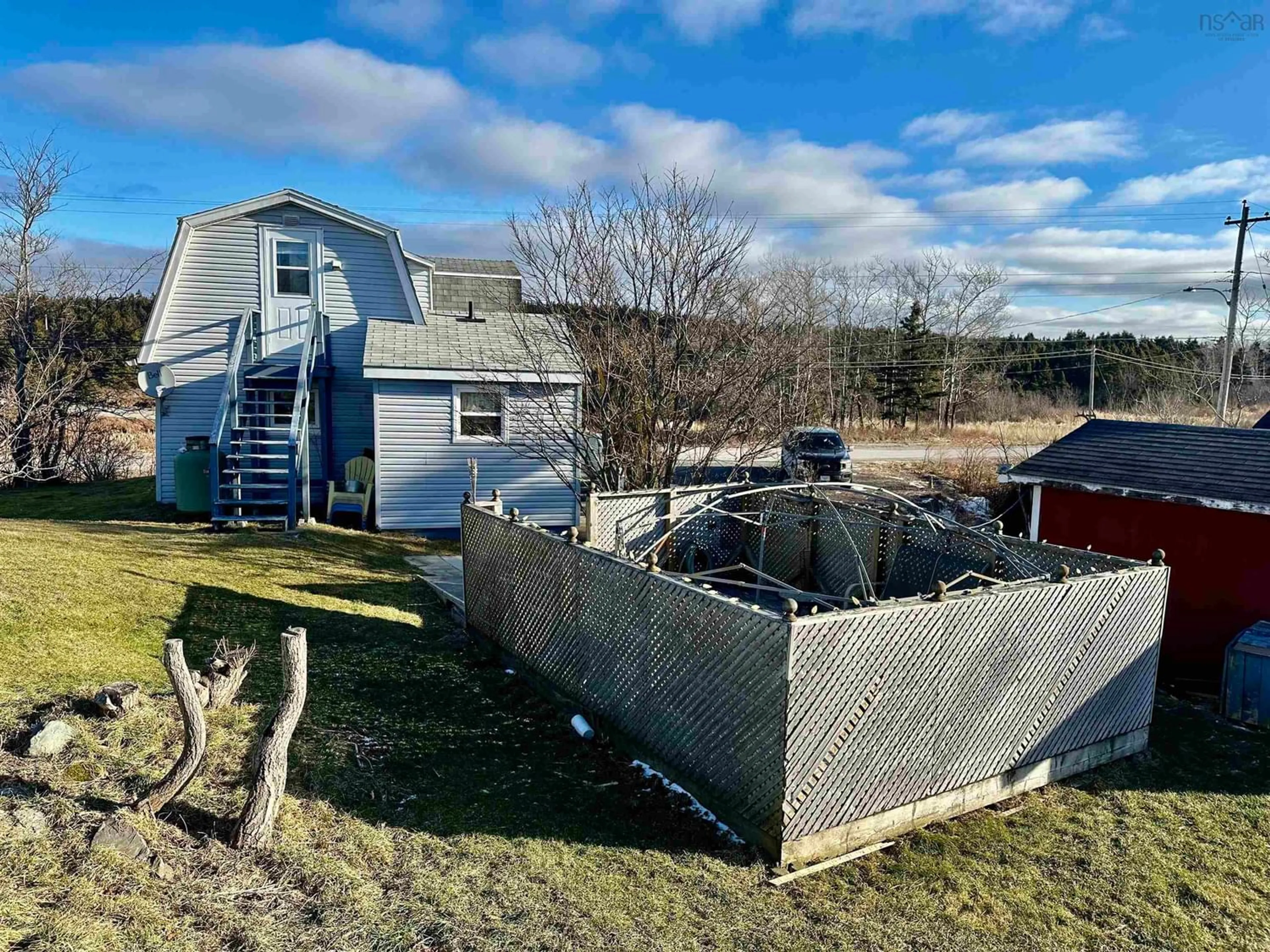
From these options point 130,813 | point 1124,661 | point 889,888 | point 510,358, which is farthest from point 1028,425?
point 130,813

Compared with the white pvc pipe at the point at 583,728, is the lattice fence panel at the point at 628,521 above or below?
above

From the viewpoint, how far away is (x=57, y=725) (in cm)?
442

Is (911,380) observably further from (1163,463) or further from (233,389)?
(233,389)

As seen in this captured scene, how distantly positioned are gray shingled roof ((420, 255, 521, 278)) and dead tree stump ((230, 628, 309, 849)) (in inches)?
709

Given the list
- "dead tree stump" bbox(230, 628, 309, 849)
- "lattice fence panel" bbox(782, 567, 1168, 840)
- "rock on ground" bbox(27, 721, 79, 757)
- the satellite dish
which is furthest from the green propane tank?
"lattice fence panel" bbox(782, 567, 1168, 840)

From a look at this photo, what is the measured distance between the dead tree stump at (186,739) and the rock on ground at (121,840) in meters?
0.19

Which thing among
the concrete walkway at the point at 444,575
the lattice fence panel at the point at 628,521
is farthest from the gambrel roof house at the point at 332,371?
the lattice fence panel at the point at 628,521

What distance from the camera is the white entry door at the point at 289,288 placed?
45.9ft

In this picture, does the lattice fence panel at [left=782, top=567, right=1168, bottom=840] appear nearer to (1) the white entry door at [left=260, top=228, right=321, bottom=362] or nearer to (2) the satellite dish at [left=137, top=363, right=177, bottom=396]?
(1) the white entry door at [left=260, top=228, right=321, bottom=362]

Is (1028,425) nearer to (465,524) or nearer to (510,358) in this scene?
(510,358)

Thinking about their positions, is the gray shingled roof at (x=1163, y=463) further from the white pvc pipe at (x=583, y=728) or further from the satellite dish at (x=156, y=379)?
the satellite dish at (x=156, y=379)

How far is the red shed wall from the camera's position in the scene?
7965 millimetres

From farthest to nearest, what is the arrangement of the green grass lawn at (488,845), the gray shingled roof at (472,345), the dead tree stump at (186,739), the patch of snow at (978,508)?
the patch of snow at (978,508)
the gray shingled roof at (472,345)
the dead tree stump at (186,739)
the green grass lawn at (488,845)

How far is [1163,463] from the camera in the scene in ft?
29.6
